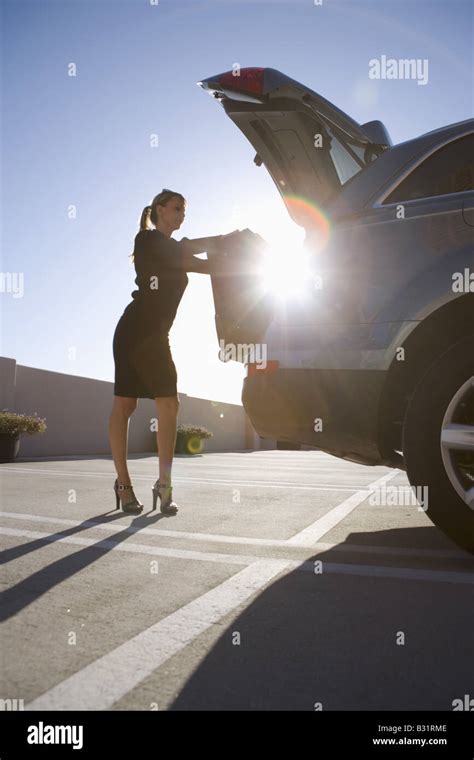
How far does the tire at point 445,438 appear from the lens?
2.51 m

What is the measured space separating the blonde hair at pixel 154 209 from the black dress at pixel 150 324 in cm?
25

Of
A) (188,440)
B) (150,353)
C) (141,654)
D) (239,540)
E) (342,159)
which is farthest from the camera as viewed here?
(188,440)

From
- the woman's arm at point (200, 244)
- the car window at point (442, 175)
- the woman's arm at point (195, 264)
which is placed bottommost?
the woman's arm at point (195, 264)

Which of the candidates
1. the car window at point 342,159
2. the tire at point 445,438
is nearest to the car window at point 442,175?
the car window at point 342,159

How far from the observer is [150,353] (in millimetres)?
3873

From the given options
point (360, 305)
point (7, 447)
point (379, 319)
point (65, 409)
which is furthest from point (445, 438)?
point (65, 409)

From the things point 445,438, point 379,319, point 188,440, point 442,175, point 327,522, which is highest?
point 442,175

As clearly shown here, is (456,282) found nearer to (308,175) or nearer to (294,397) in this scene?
(294,397)

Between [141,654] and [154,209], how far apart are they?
3158 mm

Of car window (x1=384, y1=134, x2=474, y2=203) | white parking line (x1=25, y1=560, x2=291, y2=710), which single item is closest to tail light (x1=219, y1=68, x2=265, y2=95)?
car window (x1=384, y1=134, x2=474, y2=203)

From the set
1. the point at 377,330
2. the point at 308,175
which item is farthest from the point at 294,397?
the point at 308,175

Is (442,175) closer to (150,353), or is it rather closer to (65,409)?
(150,353)

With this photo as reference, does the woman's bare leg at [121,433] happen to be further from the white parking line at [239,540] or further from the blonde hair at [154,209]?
the blonde hair at [154,209]

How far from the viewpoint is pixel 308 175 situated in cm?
344
